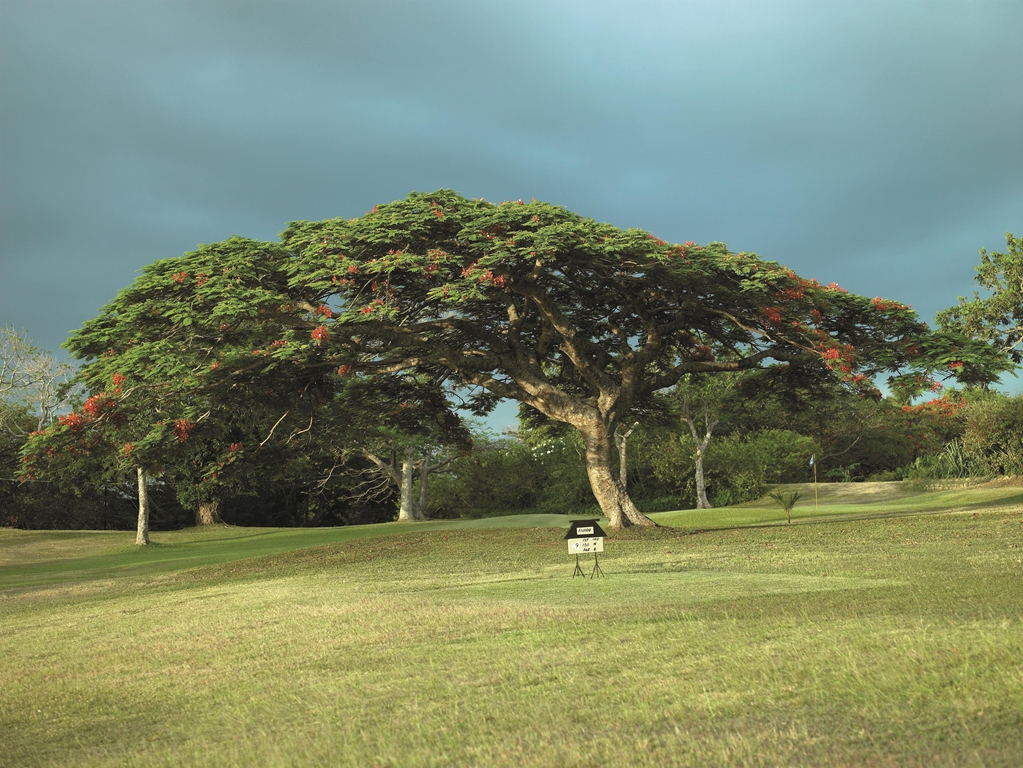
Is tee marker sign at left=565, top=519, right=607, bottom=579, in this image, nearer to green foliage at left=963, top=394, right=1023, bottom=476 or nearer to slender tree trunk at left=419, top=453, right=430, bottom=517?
green foliage at left=963, top=394, right=1023, bottom=476

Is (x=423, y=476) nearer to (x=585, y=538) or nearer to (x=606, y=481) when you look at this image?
(x=606, y=481)

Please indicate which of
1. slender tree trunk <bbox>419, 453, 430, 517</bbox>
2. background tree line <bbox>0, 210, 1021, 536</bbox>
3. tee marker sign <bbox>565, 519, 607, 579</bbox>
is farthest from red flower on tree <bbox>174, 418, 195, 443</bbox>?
slender tree trunk <bbox>419, 453, 430, 517</bbox>

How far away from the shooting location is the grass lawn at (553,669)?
15.8 feet

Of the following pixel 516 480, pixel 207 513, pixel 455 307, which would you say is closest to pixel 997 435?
pixel 516 480

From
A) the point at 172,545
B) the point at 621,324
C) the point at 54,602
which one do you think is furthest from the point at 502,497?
the point at 54,602

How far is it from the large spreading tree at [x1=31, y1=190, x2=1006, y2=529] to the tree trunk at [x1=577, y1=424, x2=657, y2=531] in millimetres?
59

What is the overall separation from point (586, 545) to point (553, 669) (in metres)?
5.86

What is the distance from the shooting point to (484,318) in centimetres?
2155

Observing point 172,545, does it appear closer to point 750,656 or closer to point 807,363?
point 807,363

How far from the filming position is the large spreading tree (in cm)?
1688

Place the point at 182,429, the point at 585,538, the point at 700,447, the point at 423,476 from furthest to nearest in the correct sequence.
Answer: the point at 423,476, the point at 700,447, the point at 182,429, the point at 585,538

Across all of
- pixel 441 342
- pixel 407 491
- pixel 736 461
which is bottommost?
pixel 407 491

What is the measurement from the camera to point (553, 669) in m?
6.39

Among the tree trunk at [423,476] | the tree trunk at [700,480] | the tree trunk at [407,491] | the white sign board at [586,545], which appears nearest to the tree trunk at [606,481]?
the white sign board at [586,545]
